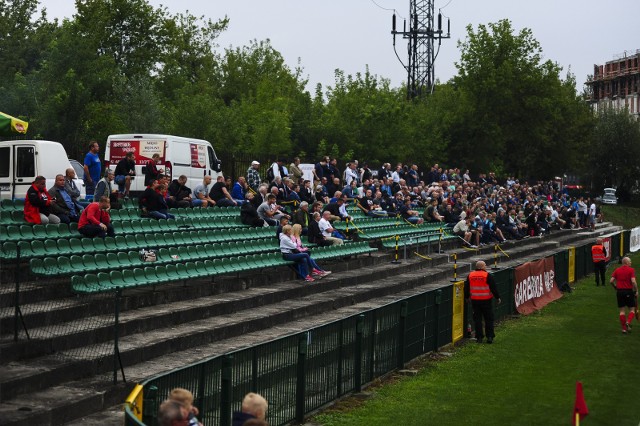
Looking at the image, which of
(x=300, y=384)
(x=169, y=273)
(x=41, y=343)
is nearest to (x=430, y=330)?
(x=169, y=273)

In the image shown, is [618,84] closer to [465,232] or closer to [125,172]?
[465,232]

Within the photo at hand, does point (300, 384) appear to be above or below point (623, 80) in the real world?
below

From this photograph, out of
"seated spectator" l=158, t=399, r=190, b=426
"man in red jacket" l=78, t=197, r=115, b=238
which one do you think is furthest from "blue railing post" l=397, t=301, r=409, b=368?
"seated spectator" l=158, t=399, r=190, b=426

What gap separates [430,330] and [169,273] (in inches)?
221

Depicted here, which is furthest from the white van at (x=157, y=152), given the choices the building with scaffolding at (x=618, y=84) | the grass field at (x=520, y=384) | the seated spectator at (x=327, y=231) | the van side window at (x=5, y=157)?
the building with scaffolding at (x=618, y=84)

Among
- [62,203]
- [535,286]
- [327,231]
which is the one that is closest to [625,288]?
[535,286]

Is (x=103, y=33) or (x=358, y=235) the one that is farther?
(x=103, y=33)

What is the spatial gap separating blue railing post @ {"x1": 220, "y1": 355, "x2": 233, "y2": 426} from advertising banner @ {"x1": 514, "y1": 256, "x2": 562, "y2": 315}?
17.2 meters

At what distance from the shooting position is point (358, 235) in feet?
107

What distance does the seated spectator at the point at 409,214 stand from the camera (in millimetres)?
38062

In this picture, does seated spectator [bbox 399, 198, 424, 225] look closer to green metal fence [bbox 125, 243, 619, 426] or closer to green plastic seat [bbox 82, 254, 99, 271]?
green metal fence [bbox 125, 243, 619, 426]

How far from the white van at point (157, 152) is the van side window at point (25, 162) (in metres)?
5.33

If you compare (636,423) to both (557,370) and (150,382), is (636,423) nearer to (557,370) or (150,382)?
(557,370)

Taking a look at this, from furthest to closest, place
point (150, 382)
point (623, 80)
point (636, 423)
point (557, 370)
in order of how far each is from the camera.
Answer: point (623, 80)
point (557, 370)
point (636, 423)
point (150, 382)
